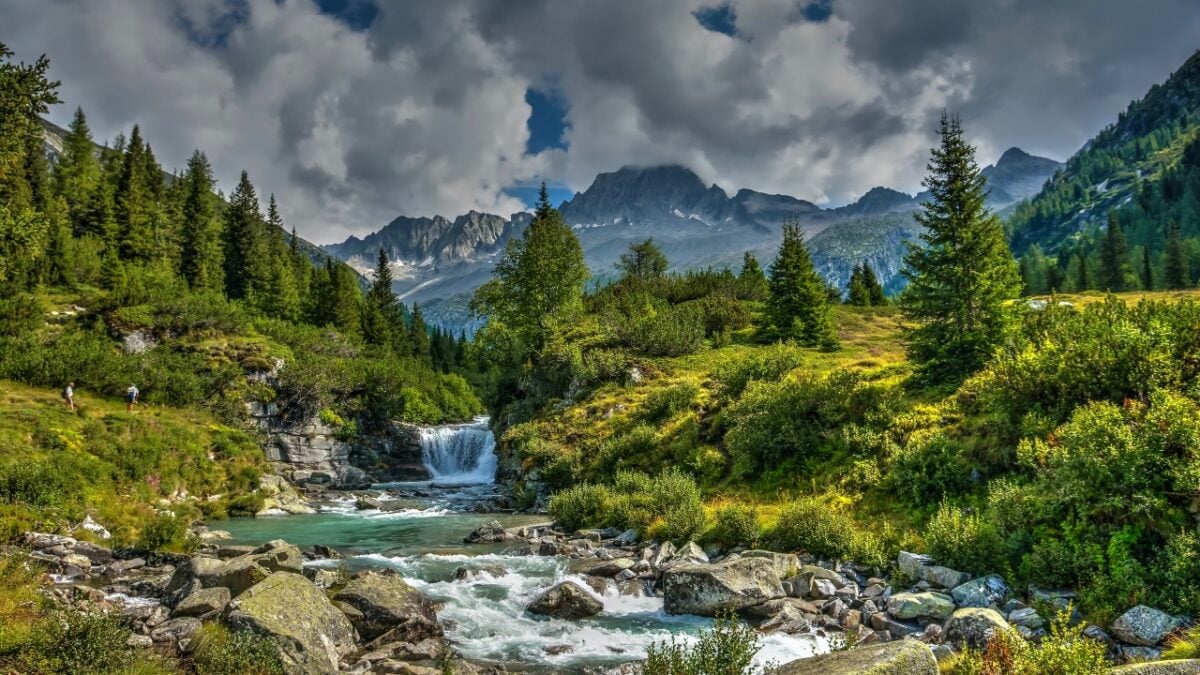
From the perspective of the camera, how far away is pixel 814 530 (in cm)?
1599

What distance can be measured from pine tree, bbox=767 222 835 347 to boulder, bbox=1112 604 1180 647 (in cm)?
3611

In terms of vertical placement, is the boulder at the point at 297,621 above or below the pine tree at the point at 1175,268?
below

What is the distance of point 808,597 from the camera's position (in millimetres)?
13211

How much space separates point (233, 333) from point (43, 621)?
155 ft

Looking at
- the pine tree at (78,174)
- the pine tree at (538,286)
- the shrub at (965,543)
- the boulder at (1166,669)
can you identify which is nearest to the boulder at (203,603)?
the boulder at (1166,669)

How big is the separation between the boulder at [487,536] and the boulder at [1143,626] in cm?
1768

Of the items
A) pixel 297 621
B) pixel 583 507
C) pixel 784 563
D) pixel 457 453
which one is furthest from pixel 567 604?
pixel 457 453

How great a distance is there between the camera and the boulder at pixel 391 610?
11.9 meters

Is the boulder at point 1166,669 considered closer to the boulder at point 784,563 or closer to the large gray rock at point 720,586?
the large gray rock at point 720,586

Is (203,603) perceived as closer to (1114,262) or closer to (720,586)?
(720,586)

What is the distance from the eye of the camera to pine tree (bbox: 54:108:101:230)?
6359 cm

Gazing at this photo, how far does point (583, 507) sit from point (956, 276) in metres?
16.5

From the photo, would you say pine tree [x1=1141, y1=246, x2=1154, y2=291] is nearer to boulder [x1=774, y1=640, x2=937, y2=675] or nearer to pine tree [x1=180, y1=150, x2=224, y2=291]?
boulder [x1=774, y1=640, x2=937, y2=675]

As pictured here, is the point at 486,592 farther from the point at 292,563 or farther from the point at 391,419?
the point at 391,419
